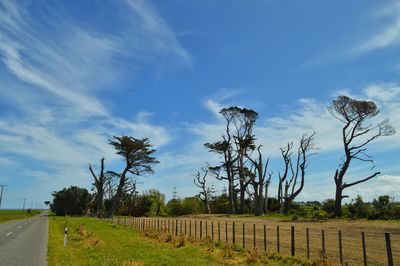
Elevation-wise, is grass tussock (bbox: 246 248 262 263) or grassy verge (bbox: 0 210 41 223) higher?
grassy verge (bbox: 0 210 41 223)

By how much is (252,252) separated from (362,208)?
3642 cm

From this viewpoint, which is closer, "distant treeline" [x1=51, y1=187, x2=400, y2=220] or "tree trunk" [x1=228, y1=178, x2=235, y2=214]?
"tree trunk" [x1=228, y1=178, x2=235, y2=214]

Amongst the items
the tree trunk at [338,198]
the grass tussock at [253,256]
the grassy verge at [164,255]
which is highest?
the tree trunk at [338,198]

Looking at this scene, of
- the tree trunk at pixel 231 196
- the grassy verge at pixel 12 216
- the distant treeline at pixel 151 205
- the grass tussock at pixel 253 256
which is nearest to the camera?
the grass tussock at pixel 253 256

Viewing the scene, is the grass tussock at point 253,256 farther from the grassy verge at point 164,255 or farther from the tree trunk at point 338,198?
the tree trunk at point 338,198

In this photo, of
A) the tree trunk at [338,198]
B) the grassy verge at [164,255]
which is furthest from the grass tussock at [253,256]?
the tree trunk at [338,198]

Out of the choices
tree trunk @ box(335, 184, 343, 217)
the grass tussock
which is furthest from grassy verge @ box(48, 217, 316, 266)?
tree trunk @ box(335, 184, 343, 217)

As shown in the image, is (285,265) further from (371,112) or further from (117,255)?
(371,112)

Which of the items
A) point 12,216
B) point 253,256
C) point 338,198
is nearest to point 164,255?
point 253,256

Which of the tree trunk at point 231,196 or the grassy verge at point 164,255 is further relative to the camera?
the tree trunk at point 231,196

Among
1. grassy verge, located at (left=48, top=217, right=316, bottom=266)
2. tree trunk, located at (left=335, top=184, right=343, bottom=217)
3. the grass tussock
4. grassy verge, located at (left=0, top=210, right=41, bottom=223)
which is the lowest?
grassy verge, located at (left=48, top=217, right=316, bottom=266)

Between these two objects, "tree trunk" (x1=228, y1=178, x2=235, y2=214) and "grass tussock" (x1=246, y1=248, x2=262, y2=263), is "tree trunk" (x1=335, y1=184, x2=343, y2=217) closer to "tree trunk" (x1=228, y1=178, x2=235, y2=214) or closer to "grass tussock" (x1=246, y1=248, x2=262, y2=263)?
"tree trunk" (x1=228, y1=178, x2=235, y2=214)

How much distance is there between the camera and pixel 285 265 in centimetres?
1312

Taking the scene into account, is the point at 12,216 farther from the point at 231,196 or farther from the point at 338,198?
the point at 338,198
